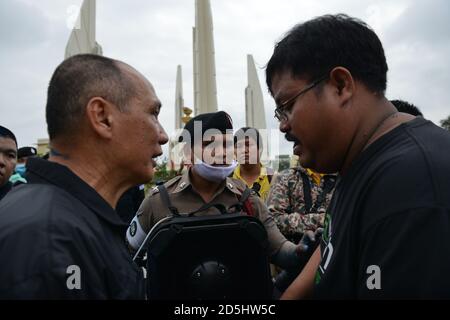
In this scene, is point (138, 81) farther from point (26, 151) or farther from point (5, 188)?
point (26, 151)

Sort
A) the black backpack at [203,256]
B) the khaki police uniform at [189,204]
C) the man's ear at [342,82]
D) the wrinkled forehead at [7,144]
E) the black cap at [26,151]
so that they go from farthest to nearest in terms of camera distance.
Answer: the black cap at [26,151]
the wrinkled forehead at [7,144]
the khaki police uniform at [189,204]
the black backpack at [203,256]
the man's ear at [342,82]

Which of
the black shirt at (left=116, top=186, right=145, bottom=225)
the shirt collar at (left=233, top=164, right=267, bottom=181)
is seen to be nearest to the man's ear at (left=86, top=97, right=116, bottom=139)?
the black shirt at (left=116, top=186, right=145, bottom=225)

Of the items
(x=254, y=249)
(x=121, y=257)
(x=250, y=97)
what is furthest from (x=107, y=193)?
(x=250, y=97)

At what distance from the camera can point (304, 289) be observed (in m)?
1.79

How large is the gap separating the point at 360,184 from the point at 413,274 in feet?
1.03

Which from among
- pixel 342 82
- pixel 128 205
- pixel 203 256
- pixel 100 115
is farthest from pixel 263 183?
pixel 100 115

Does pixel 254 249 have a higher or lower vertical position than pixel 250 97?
lower

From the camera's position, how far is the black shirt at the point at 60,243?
37.9 inches

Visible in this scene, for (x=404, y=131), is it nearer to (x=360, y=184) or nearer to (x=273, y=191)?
(x=360, y=184)

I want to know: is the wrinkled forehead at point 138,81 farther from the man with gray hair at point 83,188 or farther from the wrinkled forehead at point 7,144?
the wrinkled forehead at point 7,144

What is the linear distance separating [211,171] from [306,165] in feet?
3.93

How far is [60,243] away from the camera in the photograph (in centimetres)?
101

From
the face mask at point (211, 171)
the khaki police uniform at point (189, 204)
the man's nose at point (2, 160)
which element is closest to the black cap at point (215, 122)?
the face mask at point (211, 171)

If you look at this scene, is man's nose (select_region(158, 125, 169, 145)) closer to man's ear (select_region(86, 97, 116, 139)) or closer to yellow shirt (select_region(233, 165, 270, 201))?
man's ear (select_region(86, 97, 116, 139))
